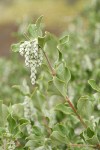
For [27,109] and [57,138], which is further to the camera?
[27,109]

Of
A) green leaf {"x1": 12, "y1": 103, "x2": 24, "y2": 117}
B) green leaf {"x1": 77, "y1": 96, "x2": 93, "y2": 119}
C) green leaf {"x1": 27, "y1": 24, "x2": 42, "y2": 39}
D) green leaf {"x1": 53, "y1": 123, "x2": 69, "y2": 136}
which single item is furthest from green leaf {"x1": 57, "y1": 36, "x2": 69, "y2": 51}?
green leaf {"x1": 12, "y1": 103, "x2": 24, "y2": 117}

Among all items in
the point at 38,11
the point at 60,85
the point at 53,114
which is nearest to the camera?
the point at 60,85

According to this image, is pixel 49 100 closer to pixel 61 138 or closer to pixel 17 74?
pixel 61 138

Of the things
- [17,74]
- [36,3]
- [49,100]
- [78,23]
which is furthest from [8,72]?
[36,3]

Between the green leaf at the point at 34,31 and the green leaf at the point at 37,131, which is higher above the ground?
the green leaf at the point at 34,31

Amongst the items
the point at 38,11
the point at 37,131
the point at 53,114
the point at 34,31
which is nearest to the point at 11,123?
the point at 37,131

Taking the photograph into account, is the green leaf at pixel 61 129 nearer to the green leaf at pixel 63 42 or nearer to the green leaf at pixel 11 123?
the green leaf at pixel 11 123

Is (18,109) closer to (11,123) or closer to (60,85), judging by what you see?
(11,123)

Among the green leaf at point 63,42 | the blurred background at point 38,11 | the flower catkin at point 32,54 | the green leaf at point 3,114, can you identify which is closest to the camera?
the flower catkin at point 32,54

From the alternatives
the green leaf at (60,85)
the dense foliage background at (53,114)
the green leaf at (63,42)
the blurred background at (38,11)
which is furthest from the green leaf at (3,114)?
the blurred background at (38,11)
